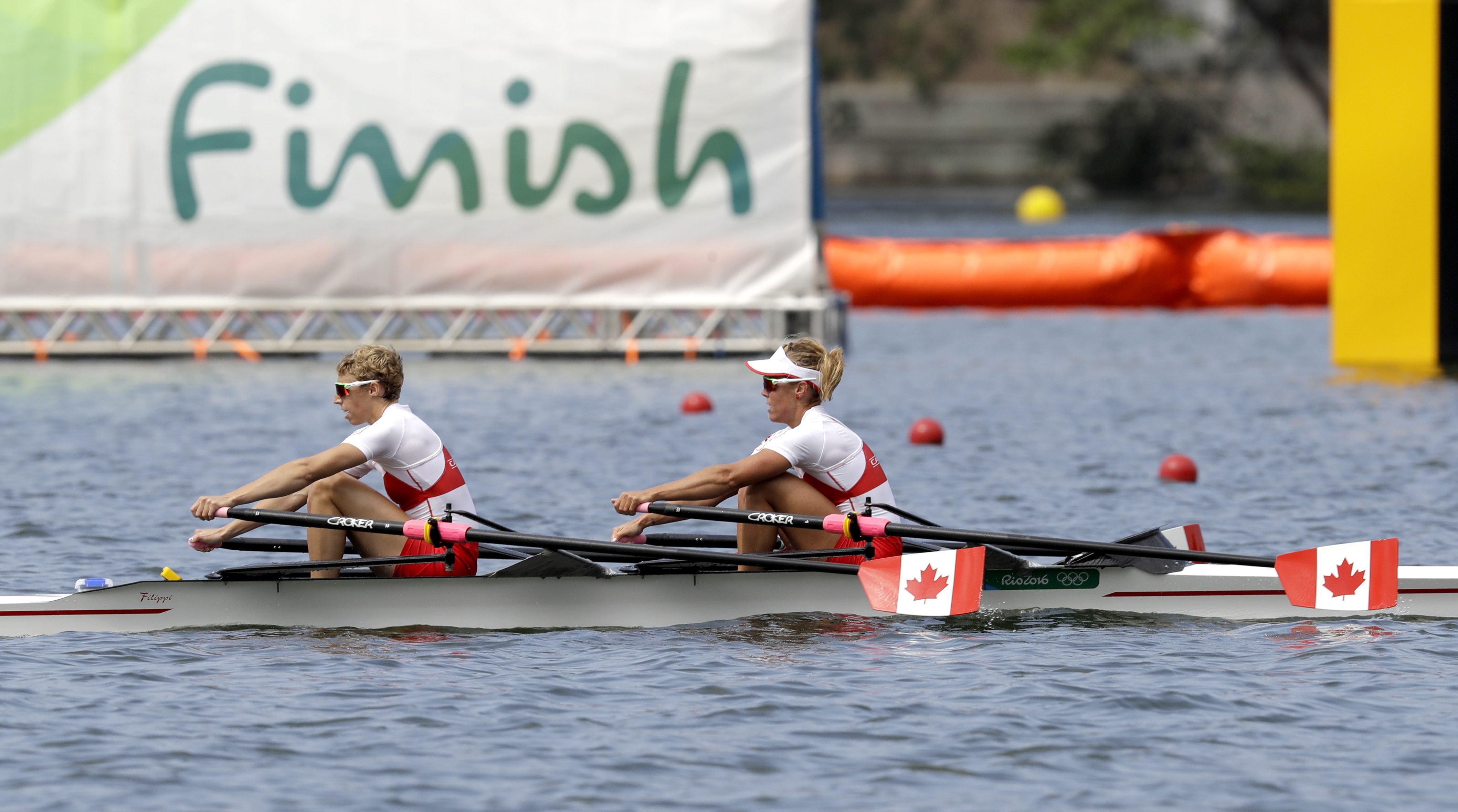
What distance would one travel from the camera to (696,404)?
19.4 meters

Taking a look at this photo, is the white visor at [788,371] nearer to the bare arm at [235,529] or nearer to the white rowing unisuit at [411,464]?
the white rowing unisuit at [411,464]

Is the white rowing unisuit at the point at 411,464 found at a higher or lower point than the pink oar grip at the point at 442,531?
higher

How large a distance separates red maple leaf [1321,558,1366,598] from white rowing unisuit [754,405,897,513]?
2048 millimetres

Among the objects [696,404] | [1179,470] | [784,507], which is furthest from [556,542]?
[696,404]

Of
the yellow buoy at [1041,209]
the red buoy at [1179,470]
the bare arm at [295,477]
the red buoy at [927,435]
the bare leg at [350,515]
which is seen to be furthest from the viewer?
the yellow buoy at [1041,209]

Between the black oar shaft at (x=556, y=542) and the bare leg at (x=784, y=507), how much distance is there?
0.40ft

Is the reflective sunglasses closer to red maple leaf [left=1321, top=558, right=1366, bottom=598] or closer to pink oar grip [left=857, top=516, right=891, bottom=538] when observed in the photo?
pink oar grip [left=857, top=516, right=891, bottom=538]

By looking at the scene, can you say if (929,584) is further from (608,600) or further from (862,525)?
(608,600)

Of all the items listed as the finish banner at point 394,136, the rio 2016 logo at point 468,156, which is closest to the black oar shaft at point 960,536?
the finish banner at point 394,136

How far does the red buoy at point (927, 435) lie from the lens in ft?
57.1

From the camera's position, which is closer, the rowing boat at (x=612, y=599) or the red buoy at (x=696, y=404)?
the rowing boat at (x=612, y=599)

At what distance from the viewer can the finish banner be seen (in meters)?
23.5

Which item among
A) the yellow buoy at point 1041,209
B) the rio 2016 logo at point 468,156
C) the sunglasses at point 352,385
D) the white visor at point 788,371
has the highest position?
the yellow buoy at point 1041,209

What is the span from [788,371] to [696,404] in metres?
9.61
